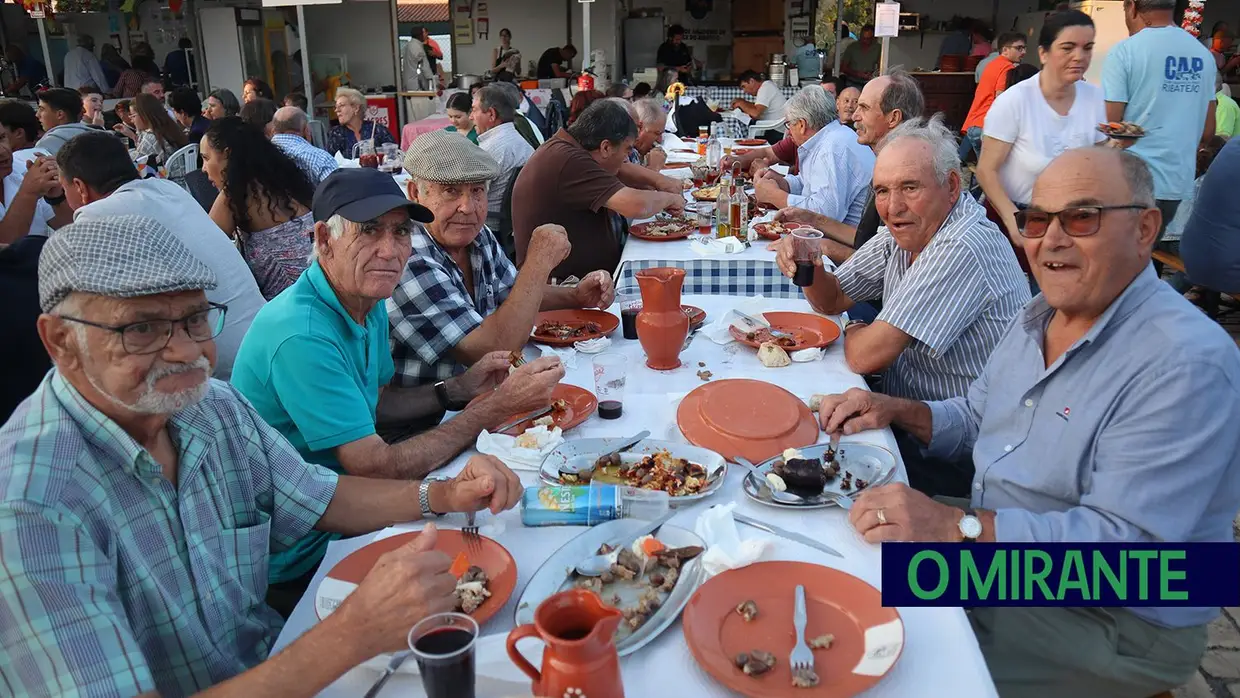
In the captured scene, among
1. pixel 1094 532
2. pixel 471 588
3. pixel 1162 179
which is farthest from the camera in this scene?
pixel 1162 179

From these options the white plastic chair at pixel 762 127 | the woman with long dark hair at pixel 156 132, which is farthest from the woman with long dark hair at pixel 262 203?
the white plastic chair at pixel 762 127

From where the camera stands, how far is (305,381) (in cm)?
207

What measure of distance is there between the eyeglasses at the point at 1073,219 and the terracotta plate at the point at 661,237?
273cm

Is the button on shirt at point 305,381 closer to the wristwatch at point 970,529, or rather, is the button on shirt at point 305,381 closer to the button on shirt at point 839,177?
the wristwatch at point 970,529

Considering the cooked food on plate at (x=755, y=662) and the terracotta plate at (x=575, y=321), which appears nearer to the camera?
the cooked food on plate at (x=755, y=662)

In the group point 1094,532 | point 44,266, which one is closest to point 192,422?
point 44,266

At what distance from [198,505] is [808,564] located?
1199 millimetres

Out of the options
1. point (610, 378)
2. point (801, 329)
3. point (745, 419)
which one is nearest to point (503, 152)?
point (801, 329)

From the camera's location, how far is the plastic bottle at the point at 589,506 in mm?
1778

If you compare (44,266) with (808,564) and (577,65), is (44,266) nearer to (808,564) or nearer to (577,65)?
(808,564)

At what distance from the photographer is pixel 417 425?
2.76 meters

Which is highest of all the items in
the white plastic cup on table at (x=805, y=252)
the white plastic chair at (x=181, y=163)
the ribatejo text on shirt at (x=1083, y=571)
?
the white plastic chair at (x=181, y=163)

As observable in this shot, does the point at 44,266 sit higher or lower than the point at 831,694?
higher

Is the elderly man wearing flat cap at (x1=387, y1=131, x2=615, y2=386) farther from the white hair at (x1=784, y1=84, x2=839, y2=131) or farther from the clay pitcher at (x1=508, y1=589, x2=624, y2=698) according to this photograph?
the white hair at (x1=784, y1=84, x2=839, y2=131)
